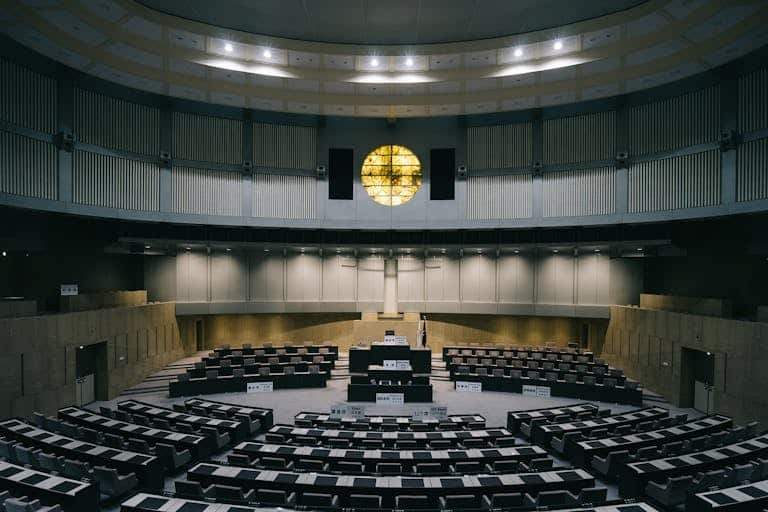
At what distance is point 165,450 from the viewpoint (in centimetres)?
1063

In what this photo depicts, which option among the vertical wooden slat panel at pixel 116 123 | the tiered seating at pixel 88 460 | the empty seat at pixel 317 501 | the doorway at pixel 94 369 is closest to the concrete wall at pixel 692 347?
the empty seat at pixel 317 501

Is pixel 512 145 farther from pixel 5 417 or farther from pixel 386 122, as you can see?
pixel 5 417

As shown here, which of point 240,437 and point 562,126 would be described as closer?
point 240,437

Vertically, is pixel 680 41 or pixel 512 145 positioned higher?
pixel 680 41

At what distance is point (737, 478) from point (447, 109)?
17332mm

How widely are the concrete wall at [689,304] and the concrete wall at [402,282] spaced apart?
1.63 metres

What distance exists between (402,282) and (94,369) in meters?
14.7

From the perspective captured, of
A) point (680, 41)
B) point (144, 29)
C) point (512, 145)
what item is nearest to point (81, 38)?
point (144, 29)

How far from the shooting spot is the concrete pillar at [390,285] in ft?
81.1

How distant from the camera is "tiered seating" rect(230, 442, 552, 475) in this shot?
990cm

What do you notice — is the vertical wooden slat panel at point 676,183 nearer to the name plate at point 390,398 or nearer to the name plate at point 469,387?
Answer: the name plate at point 469,387

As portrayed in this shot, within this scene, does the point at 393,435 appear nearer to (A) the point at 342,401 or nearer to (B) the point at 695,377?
(A) the point at 342,401

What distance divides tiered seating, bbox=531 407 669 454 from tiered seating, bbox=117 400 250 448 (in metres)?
8.13

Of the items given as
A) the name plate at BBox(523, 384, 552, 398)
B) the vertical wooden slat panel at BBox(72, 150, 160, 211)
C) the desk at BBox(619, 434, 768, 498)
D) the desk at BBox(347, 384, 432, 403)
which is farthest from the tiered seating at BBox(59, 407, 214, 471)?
the name plate at BBox(523, 384, 552, 398)
